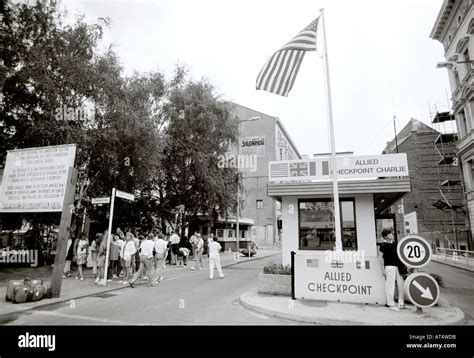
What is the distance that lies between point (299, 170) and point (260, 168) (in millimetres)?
42024

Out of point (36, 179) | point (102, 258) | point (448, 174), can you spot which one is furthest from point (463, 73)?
point (36, 179)

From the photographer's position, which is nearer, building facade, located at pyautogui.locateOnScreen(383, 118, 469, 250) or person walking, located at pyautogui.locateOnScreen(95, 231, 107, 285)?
person walking, located at pyautogui.locateOnScreen(95, 231, 107, 285)

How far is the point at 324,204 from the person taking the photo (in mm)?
11445

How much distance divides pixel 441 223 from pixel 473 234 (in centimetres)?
1720

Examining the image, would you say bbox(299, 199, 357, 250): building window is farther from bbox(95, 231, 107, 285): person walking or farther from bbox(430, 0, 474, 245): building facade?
bbox(430, 0, 474, 245): building facade

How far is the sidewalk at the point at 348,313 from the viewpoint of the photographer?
660 centimetres

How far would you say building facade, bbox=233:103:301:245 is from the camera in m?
50.2

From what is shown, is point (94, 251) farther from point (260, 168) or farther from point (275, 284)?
point (260, 168)

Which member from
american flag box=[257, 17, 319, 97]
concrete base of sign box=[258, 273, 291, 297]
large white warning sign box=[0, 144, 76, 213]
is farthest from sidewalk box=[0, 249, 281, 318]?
american flag box=[257, 17, 319, 97]

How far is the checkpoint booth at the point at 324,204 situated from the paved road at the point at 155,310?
1.99 meters

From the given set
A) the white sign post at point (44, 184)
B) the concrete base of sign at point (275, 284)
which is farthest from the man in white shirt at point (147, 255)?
the concrete base of sign at point (275, 284)

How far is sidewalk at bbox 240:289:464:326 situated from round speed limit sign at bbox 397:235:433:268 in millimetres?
1112
